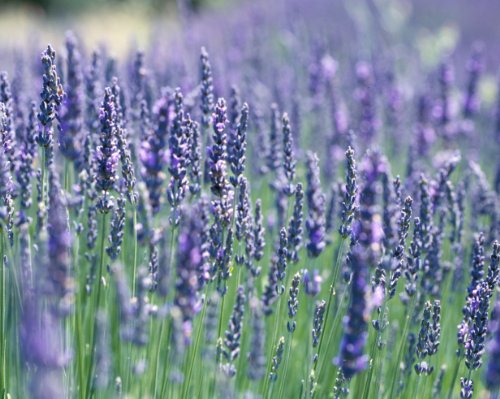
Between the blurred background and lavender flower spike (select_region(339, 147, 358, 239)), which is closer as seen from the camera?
lavender flower spike (select_region(339, 147, 358, 239))

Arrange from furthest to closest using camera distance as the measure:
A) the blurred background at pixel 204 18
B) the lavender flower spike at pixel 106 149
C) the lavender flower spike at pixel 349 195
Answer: the blurred background at pixel 204 18
the lavender flower spike at pixel 349 195
the lavender flower spike at pixel 106 149

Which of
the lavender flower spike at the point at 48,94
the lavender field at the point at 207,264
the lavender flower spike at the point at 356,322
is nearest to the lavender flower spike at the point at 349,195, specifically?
the lavender field at the point at 207,264

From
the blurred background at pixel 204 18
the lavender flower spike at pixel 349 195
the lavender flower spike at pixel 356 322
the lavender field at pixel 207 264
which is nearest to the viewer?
the lavender flower spike at pixel 356 322

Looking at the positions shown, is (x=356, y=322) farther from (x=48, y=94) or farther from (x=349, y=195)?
(x=48, y=94)

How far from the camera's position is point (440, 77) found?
5633mm

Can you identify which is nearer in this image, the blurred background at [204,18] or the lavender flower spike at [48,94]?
the lavender flower spike at [48,94]

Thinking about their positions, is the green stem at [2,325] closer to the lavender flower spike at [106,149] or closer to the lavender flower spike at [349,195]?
the lavender flower spike at [106,149]

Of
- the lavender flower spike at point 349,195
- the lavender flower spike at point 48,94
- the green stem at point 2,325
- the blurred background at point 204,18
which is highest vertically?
the blurred background at point 204,18

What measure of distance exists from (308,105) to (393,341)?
3.69 meters

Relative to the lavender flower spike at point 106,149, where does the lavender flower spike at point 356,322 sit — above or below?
below

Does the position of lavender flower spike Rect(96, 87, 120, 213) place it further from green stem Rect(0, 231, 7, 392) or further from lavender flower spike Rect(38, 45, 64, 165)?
green stem Rect(0, 231, 7, 392)

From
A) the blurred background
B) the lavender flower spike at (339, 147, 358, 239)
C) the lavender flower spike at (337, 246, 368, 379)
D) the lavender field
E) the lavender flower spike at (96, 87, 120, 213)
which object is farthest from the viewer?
the blurred background

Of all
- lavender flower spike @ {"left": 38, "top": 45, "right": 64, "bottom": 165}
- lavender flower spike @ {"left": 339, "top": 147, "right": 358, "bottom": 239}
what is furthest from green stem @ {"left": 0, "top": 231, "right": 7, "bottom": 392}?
lavender flower spike @ {"left": 339, "top": 147, "right": 358, "bottom": 239}

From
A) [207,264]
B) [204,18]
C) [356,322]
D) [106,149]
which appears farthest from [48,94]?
[204,18]
